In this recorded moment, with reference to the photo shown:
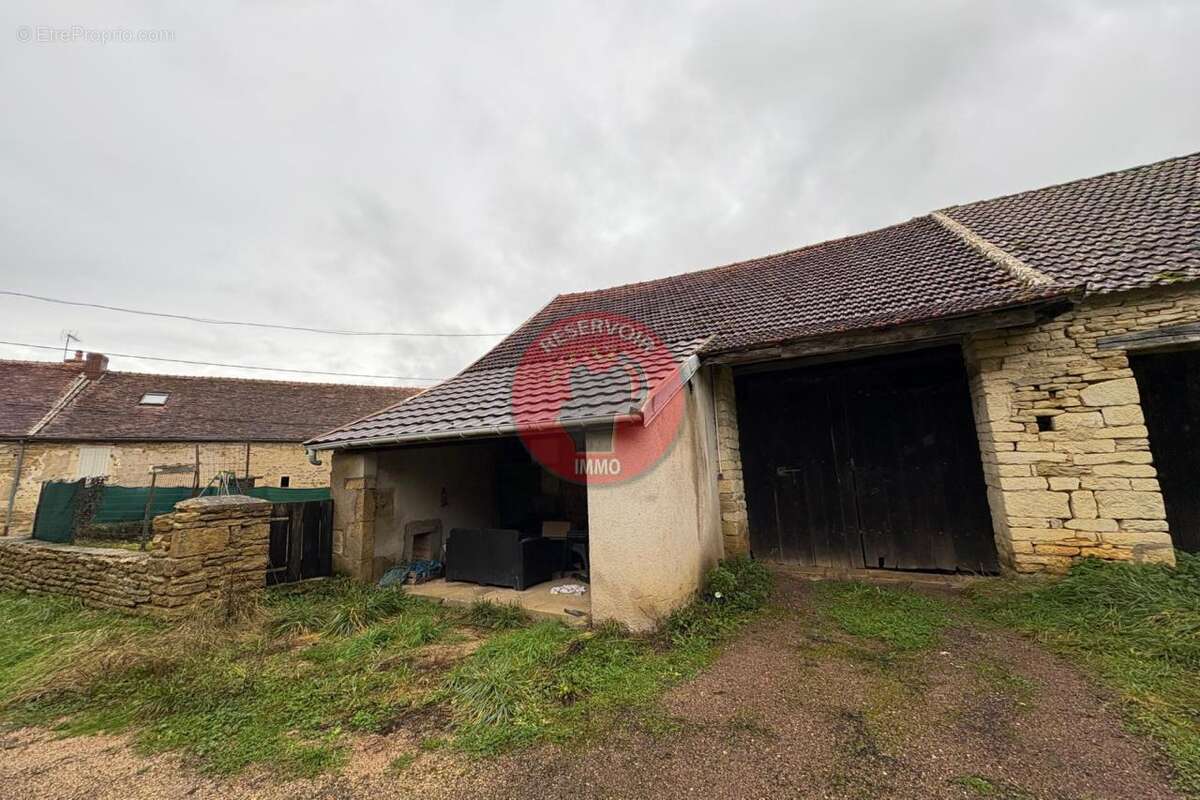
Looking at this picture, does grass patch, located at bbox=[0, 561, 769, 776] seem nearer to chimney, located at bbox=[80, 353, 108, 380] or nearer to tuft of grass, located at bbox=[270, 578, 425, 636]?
tuft of grass, located at bbox=[270, 578, 425, 636]

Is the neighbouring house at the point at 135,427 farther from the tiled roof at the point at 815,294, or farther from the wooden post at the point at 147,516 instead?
the tiled roof at the point at 815,294

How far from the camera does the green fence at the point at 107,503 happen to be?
7.36 metres

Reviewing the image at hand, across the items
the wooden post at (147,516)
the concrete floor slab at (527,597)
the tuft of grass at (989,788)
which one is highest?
the wooden post at (147,516)

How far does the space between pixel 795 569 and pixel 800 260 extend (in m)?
5.66

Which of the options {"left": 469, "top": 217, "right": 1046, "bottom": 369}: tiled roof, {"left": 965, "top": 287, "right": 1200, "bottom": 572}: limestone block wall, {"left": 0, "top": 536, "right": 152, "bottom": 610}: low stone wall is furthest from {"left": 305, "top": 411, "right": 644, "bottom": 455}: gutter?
{"left": 965, "top": 287, "right": 1200, "bottom": 572}: limestone block wall

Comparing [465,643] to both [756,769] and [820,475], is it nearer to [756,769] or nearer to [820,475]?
[756,769]

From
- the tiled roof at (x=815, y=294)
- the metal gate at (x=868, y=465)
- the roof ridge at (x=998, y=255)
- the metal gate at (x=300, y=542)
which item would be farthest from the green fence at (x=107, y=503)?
the roof ridge at (x=998, y=255)

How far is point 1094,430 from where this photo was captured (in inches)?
172

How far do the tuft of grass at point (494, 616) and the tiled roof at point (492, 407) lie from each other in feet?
6.01

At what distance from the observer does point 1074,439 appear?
441 centimetres

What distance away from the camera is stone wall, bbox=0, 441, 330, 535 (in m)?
11.9

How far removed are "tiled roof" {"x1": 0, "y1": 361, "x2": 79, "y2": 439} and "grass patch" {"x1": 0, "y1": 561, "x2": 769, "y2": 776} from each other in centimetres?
1237

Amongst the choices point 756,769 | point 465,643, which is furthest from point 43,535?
point 756,769

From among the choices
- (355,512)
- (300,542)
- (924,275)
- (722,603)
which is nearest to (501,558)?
(355,512)
